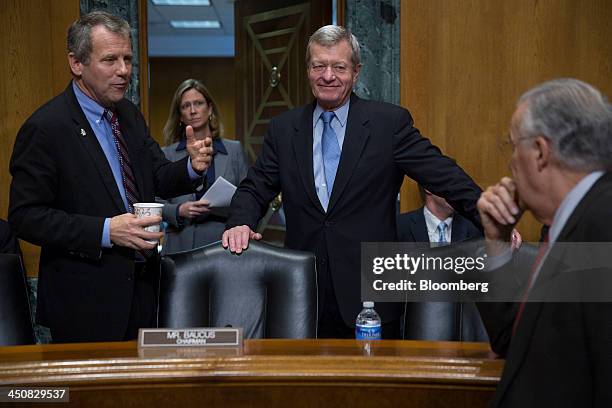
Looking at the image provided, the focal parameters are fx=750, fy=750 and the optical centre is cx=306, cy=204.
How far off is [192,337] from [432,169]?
1.20m

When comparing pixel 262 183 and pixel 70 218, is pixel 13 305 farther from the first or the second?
pixel 262 183

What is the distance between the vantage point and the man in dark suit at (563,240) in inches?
51.2

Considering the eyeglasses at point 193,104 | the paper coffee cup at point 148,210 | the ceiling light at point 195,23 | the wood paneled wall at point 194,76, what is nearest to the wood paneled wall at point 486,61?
the eyeglasses at point 193,104

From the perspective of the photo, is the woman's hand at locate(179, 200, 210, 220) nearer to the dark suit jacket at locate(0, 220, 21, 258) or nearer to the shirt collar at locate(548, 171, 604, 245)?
the dark suit jacket at locate(0, 220, 21, 258)

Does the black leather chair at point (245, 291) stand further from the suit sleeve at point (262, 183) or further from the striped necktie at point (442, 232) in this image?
the striped necktie at point (442, 232)

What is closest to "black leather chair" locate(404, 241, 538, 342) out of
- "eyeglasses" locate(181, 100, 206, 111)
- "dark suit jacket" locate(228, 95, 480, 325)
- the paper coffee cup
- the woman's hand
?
"dark suit jacket" locate(228, 95, 480, 325)

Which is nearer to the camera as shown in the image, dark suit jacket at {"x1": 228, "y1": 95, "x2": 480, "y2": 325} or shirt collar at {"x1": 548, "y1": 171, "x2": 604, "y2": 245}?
shirt collar at {"x1": 548, "y1": 171, "x2": 604, "y2": 245}

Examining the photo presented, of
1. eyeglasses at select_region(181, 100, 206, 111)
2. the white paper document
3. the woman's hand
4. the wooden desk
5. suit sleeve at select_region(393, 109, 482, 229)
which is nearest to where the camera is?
the wooden desk

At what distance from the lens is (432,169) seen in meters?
2.66

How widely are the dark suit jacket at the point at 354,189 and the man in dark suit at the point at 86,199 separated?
0.40 m

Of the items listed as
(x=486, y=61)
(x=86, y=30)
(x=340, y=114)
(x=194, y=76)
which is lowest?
(x=340, y=114)

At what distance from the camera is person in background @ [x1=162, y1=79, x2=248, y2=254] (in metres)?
3.70

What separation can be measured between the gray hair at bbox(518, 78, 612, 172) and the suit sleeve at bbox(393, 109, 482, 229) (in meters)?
1.19

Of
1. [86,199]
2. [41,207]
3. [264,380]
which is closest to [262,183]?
[86,199]
